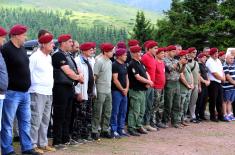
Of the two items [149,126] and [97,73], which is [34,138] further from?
[149,126]

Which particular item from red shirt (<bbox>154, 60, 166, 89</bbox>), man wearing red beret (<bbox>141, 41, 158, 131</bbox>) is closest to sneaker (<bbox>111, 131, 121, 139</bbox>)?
man wearing red beret (<bbox>141, 41, 158, 131</bbox>)

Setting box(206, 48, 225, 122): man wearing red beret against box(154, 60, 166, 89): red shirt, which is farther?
box(206, 48, 225, 122): man wearing red beret

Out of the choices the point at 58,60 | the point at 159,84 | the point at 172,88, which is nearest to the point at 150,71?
the point at 159,84

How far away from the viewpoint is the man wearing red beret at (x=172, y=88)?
11523 millimetres

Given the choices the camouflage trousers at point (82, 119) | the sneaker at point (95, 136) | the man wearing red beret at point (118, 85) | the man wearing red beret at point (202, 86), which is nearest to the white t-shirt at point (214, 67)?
the man wearing red beret at point (202, 86)

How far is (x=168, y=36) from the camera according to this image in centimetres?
3581

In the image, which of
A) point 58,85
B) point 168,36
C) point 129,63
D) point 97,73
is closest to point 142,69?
point 129,63

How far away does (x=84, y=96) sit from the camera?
8.84 meters

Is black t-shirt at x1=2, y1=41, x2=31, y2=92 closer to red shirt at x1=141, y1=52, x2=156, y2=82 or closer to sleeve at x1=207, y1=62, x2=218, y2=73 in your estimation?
red shirt at x1=141, y1=52, x2=156, y2=82

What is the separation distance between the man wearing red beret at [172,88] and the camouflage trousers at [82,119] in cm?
303

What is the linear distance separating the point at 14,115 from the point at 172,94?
206 inches

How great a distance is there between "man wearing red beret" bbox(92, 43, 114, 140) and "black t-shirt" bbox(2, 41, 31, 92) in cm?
238

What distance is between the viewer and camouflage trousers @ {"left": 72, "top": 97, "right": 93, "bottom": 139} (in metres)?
8.93

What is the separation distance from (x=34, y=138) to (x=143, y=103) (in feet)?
11.1
